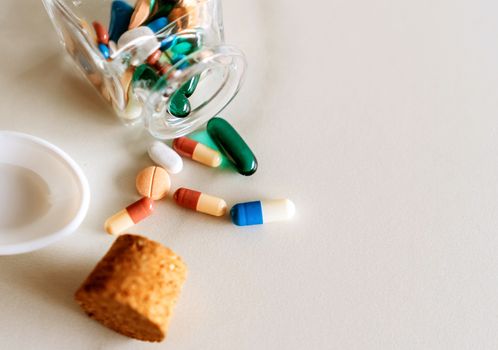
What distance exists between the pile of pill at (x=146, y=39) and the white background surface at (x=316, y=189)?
0.42ft

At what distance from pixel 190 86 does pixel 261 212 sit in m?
0.26

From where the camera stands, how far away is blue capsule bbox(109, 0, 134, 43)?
102 cm

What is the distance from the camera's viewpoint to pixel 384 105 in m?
1.18

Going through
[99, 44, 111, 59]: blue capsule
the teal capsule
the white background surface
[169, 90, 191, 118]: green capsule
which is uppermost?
[99, 44, 111, 59]: blue capsule

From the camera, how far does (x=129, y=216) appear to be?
1012mm

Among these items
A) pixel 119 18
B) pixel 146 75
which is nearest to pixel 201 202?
pixel 146 75

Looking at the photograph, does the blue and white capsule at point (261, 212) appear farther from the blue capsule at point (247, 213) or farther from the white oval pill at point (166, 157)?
the white oval pill at point (166, 157)

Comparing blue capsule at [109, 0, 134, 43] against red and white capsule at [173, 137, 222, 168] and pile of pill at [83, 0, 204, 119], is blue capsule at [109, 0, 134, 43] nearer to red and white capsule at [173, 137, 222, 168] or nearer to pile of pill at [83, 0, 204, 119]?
pile of pill at [83, 0, 204, 119]

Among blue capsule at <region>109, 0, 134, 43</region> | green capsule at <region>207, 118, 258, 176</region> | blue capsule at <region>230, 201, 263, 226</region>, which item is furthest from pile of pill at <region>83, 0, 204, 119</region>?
blue capsule at <region>230, 201, 263, 226</region>

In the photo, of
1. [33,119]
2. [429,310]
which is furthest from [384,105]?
[33,119]

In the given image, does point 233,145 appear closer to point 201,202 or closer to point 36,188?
point 201,202

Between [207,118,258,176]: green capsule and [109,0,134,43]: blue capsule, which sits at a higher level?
[109,0,134,43]: blue capsule

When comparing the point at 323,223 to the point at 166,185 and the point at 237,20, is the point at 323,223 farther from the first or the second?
the point at 237,20

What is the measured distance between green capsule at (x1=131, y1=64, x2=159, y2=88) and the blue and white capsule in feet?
0.82
